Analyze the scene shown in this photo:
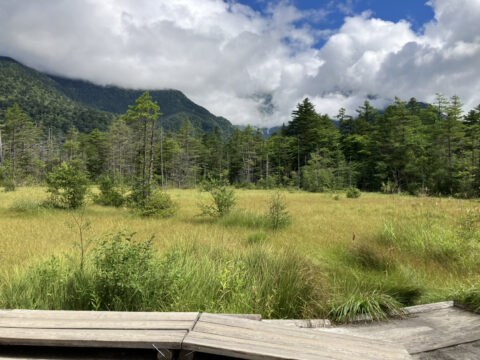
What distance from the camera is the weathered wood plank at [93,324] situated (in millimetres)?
2246

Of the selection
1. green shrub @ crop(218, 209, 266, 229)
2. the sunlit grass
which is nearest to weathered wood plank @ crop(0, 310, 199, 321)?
the sunlit grass

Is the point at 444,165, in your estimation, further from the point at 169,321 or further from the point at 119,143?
the point at 119,143

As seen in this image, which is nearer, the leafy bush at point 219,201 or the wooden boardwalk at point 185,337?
the wooden boardwalk at point 185,337

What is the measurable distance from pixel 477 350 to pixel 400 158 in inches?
1690

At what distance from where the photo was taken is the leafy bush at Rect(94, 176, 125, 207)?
1510 centimetres

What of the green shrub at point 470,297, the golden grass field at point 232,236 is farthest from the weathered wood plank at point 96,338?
the green shrub at point 470,297

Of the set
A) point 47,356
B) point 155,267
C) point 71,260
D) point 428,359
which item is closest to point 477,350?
point 428,359

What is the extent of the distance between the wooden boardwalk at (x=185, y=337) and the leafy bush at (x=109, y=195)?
1338 centimetres

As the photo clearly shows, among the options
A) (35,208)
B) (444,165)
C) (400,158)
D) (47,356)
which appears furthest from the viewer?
(400,158)

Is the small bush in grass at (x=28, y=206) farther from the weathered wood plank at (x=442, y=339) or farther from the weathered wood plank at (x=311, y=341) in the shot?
the weathered wood plank at (x=442, y=339)

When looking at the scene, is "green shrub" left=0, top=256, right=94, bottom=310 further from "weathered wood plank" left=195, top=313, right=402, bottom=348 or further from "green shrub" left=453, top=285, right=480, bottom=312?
"green shrub" left=453, top=285, right=480, bottom=312

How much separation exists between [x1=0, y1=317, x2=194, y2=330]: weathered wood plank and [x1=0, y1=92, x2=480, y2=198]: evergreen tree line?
17316 mm

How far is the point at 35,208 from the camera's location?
40.1 feet

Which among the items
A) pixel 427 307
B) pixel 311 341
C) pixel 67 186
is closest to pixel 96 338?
pixel 311 341
